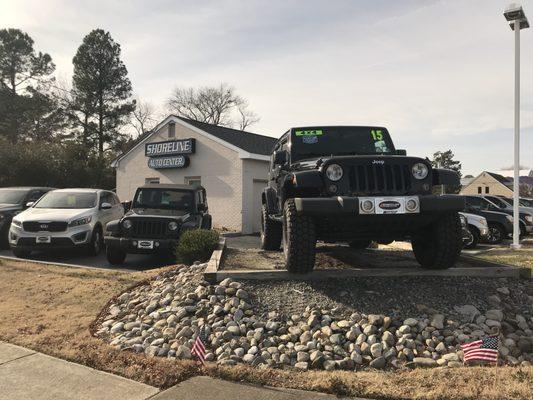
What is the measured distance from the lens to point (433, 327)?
493 centimetres

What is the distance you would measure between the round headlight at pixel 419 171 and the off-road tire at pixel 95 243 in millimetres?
7852

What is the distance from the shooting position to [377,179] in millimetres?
5336

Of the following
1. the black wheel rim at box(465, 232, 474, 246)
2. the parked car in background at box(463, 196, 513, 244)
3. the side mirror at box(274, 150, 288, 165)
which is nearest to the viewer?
the side mirror at box(274, 150, 288, 165)

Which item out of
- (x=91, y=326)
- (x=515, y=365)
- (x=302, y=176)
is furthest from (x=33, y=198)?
(x=515, y=365)

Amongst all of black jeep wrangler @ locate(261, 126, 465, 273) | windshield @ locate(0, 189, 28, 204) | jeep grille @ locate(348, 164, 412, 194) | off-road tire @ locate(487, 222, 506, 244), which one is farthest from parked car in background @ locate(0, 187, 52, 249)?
off-road tire @ locate(487, 222, 506, 244)

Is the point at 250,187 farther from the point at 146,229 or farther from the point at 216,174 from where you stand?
the point at 146,229

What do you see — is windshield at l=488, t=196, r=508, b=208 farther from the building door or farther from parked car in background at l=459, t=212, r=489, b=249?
the building door

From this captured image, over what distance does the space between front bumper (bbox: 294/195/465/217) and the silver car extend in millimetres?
6951

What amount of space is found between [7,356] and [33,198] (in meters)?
9.44

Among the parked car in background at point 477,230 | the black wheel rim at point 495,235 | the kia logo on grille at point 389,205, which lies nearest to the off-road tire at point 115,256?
the kia logo on grille at point 389,205

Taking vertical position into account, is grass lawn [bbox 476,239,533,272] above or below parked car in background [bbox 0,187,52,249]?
below

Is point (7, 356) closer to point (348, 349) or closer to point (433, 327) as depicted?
point (348, 349)

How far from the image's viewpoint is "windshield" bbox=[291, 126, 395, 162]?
6.72 meters

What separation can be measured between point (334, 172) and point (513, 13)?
11.3 m
